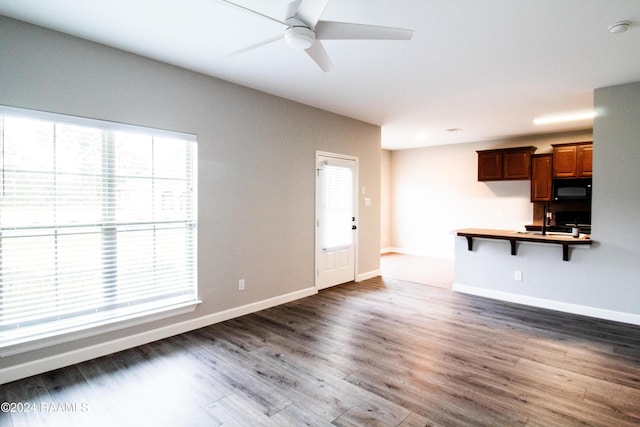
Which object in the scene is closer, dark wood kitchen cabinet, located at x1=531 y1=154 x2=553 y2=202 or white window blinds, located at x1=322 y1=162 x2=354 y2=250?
white window blinds, located at x1=322 y1=162 x2=354 y2=250

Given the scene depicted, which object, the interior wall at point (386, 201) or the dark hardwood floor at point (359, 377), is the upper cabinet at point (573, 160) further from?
the interior wall at point (386, 201)

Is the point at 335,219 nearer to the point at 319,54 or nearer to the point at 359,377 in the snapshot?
the point at 359,377

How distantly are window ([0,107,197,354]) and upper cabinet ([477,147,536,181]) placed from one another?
6160 mm

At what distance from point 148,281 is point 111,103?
1.73 m

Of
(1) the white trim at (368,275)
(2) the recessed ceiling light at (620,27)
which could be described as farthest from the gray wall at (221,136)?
(2) the recessed ceiling light at (620,27)

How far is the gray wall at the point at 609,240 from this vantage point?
12.6ft

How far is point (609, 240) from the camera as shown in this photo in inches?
157

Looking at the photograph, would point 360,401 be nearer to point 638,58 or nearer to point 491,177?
point 638,58

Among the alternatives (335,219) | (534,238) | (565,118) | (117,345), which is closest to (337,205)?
(335,219)

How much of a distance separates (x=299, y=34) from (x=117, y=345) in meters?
3.10

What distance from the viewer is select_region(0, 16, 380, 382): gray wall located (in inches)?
106

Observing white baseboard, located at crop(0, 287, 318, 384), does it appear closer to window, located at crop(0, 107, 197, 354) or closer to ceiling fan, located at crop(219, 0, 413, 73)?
window, located at crop(0, 107, 197, 354)

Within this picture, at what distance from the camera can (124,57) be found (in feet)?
10.1

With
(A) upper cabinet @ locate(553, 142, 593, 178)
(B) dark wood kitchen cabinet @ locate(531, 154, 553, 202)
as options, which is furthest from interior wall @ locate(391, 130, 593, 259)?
(A) upper cabinet @ locate(553, 142, 593, 178)
